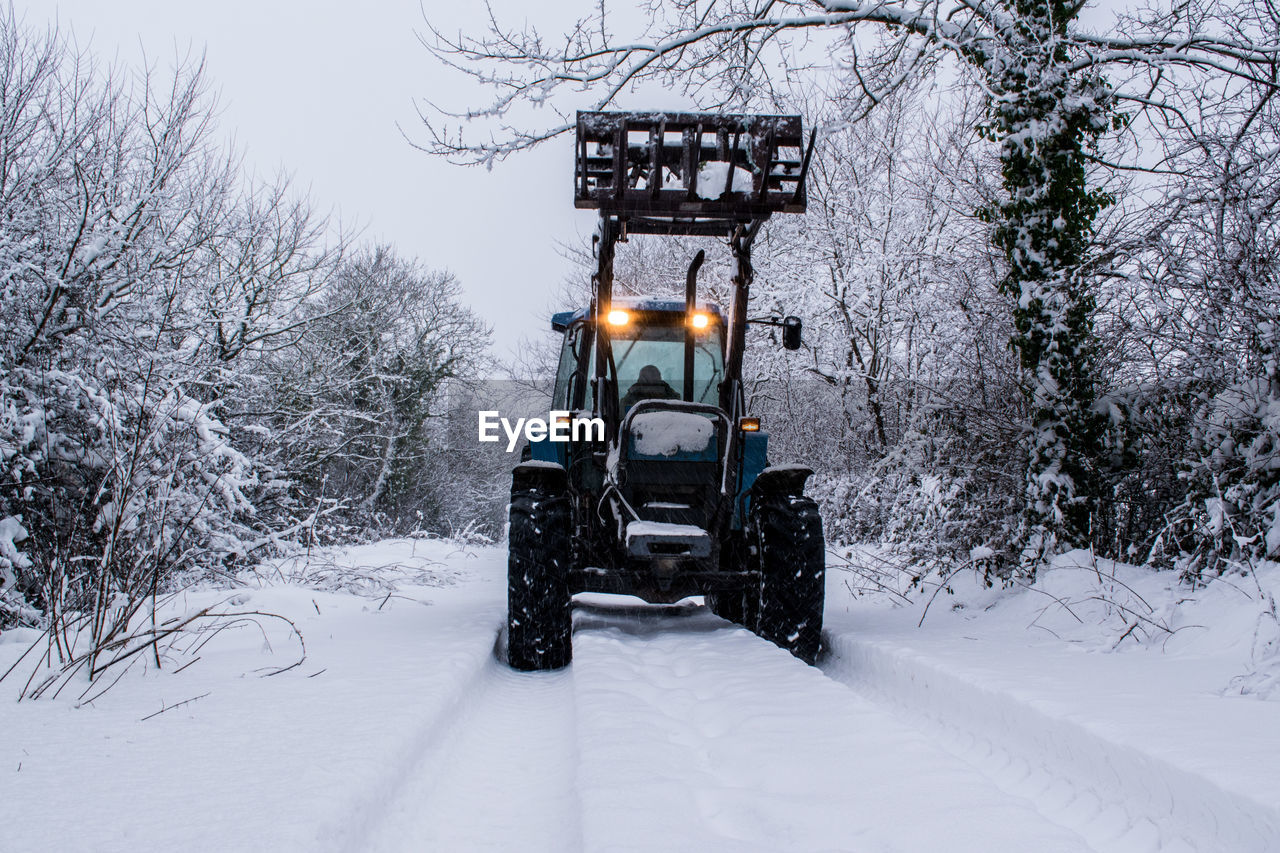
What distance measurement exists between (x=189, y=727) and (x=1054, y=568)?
484 cm

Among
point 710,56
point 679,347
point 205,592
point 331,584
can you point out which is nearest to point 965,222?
point 710,56

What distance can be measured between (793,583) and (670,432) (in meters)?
1.10

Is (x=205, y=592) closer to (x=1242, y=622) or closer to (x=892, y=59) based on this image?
(x=1242, y=622)

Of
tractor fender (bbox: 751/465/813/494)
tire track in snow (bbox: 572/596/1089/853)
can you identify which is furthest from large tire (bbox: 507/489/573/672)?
tractor fender (bbox: 751/465/813/494)

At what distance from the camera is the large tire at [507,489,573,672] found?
4.43 m

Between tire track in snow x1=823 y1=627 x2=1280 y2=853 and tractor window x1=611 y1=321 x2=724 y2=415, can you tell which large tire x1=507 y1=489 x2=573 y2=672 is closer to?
tractor window x1=611 y1=321 x2=724 y2=415

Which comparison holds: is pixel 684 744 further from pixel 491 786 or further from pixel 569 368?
pixel 569 368

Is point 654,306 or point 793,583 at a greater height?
point 654,306

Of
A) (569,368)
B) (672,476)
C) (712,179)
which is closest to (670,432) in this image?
(672,476)

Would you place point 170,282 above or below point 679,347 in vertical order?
above

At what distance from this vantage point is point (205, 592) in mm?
5852

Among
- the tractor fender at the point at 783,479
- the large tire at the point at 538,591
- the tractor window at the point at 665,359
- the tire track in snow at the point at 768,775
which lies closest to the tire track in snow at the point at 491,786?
the tire track in snow at the point at 768,775

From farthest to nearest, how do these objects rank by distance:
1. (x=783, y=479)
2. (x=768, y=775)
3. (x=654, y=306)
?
(x=654, y=306)
(x=783, y=479)
(x=768, y=775)

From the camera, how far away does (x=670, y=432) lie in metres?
4.88
